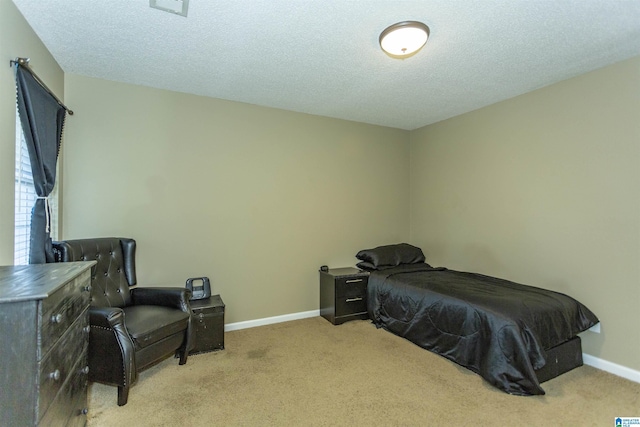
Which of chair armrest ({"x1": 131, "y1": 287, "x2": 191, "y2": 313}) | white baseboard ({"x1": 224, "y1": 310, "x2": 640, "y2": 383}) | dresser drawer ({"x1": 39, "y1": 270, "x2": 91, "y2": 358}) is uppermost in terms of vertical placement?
dresser drawer ({"x1": 39, "y1": 270, "x2": 91, "y2": 358})

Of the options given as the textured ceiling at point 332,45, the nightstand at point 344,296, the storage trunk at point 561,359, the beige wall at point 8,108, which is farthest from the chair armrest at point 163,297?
the storage trunk at point 561,359

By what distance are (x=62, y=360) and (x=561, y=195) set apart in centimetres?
395

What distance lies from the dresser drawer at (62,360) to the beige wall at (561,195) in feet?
12.6

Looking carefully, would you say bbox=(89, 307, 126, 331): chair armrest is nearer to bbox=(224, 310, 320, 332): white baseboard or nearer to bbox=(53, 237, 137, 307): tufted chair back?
bbox=(53, 237, 137, 307): tufted chair back

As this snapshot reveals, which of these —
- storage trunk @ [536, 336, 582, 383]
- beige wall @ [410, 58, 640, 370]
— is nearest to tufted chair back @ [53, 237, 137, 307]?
storage trunk @ [536, 336, 582, 383]

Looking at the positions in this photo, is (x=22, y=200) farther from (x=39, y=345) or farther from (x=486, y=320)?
(x=486, y=320)

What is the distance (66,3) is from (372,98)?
2691mm

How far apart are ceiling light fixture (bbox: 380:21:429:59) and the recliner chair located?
2.60 m

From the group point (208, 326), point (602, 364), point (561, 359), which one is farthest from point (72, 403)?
point (602, 364)

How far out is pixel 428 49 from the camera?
246 cm

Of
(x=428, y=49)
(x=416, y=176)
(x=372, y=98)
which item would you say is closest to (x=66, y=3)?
(x=428, y=49)

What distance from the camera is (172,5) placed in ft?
Result: 6.38

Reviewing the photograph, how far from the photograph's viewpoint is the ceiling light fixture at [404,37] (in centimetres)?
208

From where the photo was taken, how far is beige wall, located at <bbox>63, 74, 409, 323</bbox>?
3051mm
